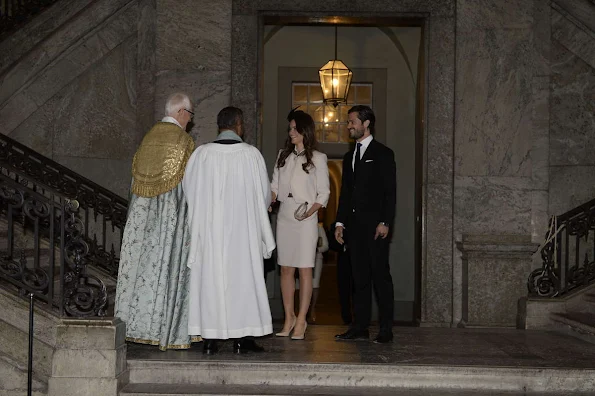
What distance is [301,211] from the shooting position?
7.82m

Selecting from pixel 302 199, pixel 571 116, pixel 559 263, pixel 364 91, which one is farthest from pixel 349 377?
pixel 364 91

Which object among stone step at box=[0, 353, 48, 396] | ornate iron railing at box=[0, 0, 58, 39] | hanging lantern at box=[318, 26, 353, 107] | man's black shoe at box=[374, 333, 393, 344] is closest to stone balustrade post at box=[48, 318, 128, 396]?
stone step at box=[0, 353, 48, 396]

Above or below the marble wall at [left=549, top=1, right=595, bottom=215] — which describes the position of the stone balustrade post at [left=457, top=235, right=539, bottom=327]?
below

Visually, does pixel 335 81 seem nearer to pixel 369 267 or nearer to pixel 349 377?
pixel 369 267

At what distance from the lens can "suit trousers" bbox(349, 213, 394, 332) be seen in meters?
7.71

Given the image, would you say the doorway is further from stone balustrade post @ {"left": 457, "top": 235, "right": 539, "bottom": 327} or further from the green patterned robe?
the green patterned robe

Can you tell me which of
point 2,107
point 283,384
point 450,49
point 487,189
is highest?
point 450,49

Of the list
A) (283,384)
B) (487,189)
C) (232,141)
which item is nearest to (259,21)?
(487,189)

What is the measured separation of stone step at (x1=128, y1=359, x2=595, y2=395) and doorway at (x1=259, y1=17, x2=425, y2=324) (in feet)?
28.9

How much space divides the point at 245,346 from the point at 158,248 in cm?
108

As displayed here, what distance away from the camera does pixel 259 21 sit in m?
10.9

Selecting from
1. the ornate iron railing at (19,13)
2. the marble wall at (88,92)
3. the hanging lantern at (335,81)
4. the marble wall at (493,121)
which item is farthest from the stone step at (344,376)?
the hanging lantern at (335,81)

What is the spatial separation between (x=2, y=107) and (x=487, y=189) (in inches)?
242

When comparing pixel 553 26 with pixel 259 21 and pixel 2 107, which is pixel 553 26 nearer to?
pixel 259 21
